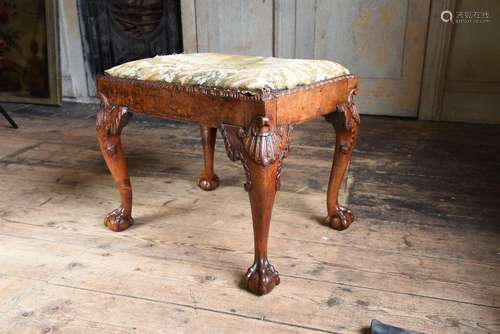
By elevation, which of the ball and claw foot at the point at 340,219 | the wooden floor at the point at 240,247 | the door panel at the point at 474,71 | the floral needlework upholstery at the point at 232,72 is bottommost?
the wooden floor at the point at 240,247

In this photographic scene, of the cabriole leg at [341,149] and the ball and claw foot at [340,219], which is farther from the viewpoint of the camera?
the ball and claw foot at [340,219]

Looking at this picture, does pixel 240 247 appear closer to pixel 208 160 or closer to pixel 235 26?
pixel 208 160

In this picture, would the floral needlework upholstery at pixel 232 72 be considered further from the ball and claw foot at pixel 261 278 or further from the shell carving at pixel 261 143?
the ball and claw foot at pixel 261 278

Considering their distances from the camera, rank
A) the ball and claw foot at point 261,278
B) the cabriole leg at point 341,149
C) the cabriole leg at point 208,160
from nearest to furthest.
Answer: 1. the ball and claw foot at point 261,278
2. the cabriole leg at point 341,149
3. the cabriole leg at point 208,160

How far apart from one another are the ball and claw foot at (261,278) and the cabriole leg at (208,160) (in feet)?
2.09

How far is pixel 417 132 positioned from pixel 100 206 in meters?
1.66

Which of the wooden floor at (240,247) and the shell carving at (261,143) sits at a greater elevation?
the shell carving at (261,143)

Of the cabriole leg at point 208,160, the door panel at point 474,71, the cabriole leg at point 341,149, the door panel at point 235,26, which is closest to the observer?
the cabriole leg at point 341,149

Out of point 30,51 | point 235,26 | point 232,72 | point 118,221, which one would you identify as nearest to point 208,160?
point 118,221

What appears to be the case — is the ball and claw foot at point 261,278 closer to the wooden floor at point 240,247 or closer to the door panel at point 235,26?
the wooden floor at point 240,247

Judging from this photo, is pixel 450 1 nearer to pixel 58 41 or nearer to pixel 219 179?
pixel 219 179

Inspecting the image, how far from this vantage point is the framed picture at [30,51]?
3.06m

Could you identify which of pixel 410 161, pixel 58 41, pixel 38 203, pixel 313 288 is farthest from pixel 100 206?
pixel 58 41

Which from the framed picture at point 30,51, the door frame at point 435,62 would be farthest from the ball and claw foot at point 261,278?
the framed picture at point 30,51
